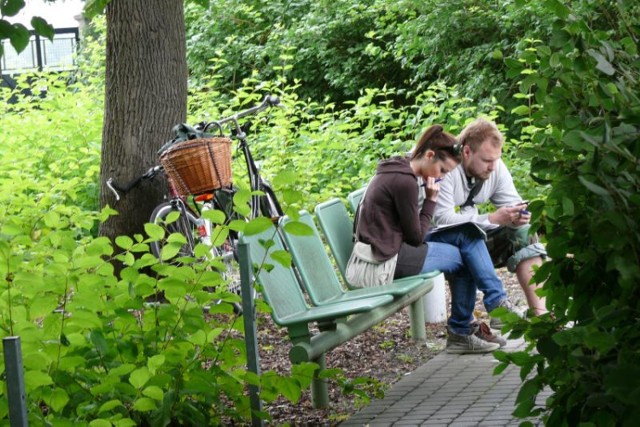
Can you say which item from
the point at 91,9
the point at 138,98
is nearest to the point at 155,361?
the point at 91,9

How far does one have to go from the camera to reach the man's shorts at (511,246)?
7477 millimetres

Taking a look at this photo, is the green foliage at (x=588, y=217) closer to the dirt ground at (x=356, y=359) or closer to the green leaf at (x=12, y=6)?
the green leaf at (x=12, y=6)

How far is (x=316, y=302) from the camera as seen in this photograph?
6.26 metres

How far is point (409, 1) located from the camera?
1852cm

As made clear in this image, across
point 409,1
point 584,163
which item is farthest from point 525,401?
point 409,1

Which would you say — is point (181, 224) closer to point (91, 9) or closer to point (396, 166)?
point (91, 9)

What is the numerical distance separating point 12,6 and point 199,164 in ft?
12.2

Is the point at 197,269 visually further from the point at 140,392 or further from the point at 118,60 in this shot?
the point at 118,60

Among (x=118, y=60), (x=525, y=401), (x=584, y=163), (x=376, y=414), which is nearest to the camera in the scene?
(x=584, y=163)

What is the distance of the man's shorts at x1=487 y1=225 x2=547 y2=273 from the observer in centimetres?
748

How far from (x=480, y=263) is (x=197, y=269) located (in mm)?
2852

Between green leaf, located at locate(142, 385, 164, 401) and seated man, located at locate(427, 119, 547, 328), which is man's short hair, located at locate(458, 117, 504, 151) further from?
green leaf, located at locate(142, 385, 164, 401)

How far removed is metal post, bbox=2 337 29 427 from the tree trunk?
490cm

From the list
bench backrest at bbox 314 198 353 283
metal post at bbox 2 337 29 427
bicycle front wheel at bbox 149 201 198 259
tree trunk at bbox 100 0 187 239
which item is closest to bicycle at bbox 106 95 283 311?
bicycle front wheel at bbox 149 201 198 259
